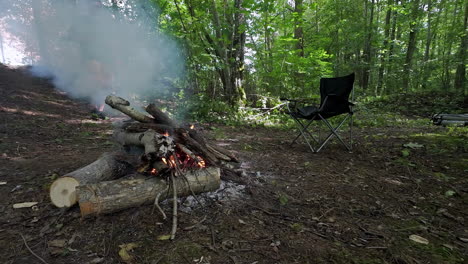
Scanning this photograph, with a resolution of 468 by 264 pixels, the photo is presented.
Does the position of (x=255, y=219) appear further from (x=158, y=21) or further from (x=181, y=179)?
(x=158, y=21)

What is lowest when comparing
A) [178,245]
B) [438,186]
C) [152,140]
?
[438,186]

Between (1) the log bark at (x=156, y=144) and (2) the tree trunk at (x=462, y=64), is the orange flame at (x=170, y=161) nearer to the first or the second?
(1) the log bark at (x=156, y=144)

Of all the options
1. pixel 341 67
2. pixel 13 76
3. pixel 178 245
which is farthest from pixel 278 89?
pixel 13 76

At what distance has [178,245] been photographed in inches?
56.9

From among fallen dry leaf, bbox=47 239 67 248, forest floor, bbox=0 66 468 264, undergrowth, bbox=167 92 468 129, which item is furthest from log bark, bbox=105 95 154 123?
undergrowth, bbox=167 92 468 129

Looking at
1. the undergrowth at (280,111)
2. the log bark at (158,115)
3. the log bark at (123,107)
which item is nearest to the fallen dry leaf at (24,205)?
the log bark at (123,107)

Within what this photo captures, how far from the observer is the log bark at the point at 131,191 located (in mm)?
1675

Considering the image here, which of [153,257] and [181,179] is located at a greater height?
[181,179]

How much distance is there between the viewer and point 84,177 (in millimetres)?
1910

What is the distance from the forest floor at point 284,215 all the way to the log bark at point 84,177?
11cm

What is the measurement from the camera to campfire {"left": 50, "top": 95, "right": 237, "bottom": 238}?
171 centimetres

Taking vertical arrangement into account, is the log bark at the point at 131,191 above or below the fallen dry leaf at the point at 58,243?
above

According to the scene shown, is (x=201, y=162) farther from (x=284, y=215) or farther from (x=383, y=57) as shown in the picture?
(x=383, y=57)

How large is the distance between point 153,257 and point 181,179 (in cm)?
74
